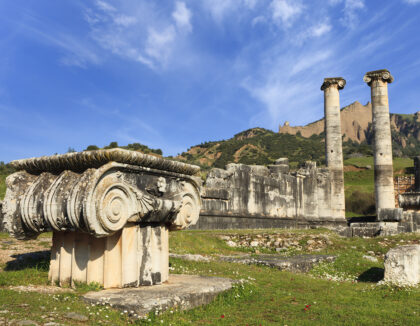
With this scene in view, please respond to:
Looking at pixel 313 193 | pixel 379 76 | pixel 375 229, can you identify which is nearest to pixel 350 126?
pixel 379 76

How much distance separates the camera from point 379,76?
23.1 meters

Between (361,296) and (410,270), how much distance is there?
2.09 meters

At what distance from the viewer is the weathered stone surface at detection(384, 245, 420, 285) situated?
7758 millimetres

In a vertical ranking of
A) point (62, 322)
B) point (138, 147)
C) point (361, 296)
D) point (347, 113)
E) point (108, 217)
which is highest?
point (347, 113)

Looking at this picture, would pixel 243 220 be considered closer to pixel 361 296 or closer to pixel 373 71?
pixel 361 296

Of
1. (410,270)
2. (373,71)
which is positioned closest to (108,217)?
(410,270)

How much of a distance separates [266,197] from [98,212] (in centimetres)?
1467

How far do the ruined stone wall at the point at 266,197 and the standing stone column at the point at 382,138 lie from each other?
9.34 feet

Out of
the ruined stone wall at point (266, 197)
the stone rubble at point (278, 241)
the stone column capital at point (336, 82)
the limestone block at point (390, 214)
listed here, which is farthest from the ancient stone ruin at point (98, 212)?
the stone column capital at point (336, 82)

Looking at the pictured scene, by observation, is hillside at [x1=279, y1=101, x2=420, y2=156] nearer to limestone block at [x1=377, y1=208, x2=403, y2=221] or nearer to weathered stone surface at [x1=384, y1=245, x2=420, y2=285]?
limestone block at [x1=377, y1=208, x2=403, y2=221]

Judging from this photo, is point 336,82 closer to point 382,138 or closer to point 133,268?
point 382,138

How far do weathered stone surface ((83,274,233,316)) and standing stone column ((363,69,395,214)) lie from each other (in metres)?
19.9

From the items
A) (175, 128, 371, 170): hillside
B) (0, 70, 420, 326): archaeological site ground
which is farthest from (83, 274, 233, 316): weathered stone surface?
(175, 128, 371, 170): hillside

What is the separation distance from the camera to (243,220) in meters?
17.2
